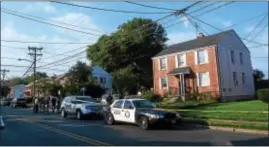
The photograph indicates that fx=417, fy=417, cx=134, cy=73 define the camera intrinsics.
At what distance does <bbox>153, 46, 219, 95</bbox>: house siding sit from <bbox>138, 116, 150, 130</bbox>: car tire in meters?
21.3

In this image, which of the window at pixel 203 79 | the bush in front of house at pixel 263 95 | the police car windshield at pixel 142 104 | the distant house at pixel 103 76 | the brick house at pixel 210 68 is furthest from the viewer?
the distant house at pixel 103 76

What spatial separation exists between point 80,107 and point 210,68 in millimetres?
17743

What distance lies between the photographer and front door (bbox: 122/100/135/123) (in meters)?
20.6

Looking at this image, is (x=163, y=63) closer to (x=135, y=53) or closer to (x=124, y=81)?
(x=124, y=81)

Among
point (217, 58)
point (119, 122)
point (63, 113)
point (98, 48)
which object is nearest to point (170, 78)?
point (217, 58)

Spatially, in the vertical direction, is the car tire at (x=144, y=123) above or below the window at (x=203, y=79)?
below

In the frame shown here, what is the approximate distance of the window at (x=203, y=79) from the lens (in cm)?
4175

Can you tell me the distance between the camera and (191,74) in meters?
43.4

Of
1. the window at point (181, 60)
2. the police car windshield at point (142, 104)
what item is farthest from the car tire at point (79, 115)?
the window at point (181, 60)

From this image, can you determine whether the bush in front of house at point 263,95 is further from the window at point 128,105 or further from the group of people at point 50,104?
the group of people at point 50,104

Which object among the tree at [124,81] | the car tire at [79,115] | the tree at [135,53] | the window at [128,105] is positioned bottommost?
the car tire at [79,115]

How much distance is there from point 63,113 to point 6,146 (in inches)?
653

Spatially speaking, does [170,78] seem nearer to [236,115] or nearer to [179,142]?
[236,115]

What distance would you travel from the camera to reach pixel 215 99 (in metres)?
38.9
